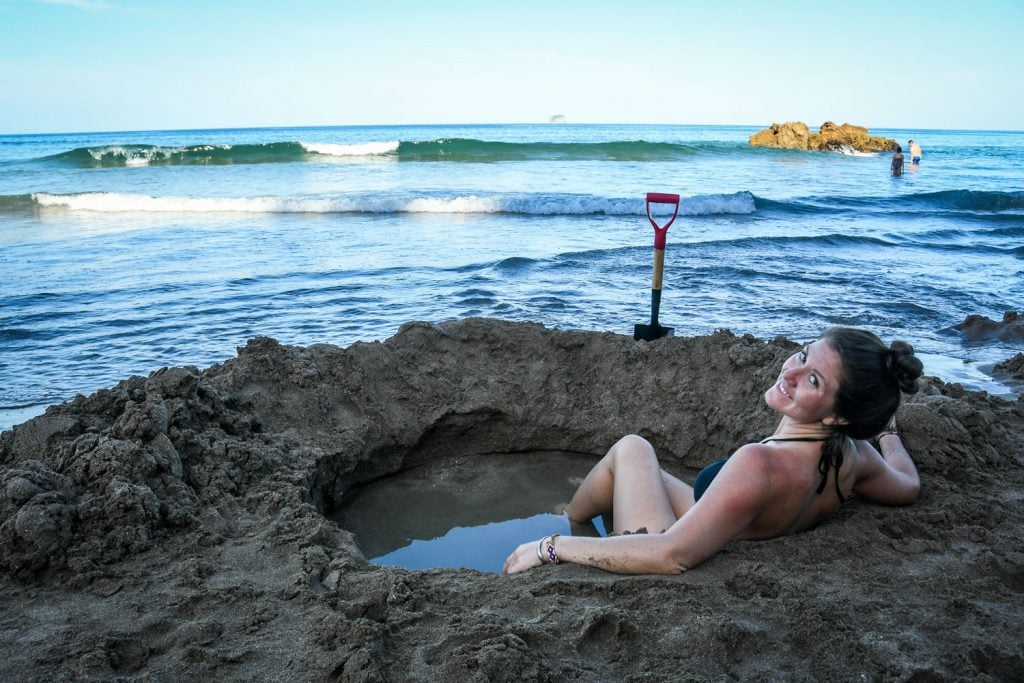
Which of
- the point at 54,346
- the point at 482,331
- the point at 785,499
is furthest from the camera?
the point at 54,346

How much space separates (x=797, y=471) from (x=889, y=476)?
679 mm

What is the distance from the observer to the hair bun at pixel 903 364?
2.28 metres

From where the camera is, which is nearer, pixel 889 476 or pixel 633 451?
pixel 889 476

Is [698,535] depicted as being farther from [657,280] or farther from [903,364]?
[657,280]

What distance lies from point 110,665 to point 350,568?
2.68 ft

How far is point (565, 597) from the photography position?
2.51 m

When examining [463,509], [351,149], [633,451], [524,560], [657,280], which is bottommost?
[463,509]

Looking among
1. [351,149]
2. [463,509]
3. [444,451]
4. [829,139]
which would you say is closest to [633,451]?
[463,509]

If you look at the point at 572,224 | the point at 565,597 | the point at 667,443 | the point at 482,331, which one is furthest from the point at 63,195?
the point at 565,597

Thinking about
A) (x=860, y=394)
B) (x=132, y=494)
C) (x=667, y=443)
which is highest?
(x=860, y=394)

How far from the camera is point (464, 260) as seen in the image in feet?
34.4

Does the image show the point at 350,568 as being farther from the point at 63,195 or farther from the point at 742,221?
the point at 63,195

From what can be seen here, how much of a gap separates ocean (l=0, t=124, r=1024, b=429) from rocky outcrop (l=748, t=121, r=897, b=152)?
13.3 meters

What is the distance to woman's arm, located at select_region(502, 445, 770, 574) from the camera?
2.36 meters
